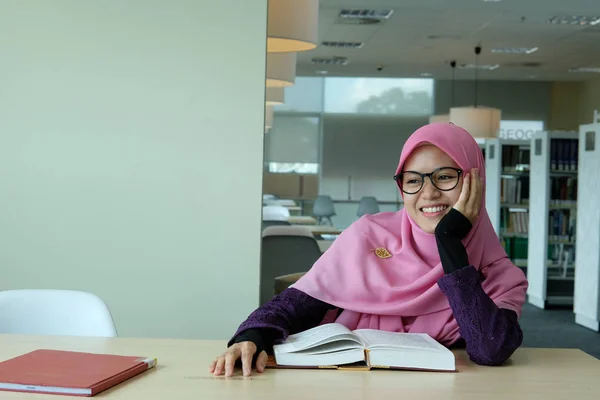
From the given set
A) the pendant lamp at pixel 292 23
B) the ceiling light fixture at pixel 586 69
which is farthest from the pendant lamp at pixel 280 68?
the ceiling light fixture at pixel 586 69

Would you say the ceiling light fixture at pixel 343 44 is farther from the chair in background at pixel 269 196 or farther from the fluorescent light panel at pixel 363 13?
the chair in background at pixel 269 196

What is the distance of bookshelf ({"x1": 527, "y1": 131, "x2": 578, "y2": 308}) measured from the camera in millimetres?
8203

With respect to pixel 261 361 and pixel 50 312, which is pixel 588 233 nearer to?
pixel 50 312

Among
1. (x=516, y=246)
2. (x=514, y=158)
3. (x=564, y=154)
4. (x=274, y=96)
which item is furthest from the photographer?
(x=516, y=246)

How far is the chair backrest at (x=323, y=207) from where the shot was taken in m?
14.1

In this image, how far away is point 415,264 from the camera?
7.00 feet

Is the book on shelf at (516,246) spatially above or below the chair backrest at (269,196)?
below

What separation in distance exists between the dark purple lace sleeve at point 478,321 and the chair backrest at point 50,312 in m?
1.01

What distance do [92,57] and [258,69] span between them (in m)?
0.66

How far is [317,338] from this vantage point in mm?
1856

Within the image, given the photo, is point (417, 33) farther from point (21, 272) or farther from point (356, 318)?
point (356, 318)

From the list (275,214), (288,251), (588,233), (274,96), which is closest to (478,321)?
(288,251)

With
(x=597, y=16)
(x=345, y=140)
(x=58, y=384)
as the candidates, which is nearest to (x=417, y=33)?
(x=597, y=16)

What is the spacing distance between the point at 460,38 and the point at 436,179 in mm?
9484
